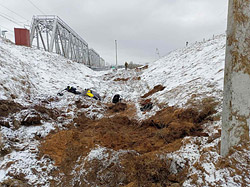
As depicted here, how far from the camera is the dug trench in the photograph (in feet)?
7.80

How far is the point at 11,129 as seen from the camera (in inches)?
142

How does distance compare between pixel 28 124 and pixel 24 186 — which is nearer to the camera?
pixel 24 186

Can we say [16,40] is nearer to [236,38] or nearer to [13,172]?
[13,172]

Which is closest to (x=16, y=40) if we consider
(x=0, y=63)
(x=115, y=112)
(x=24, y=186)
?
(x=0, y=63)

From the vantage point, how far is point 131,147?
132 inches

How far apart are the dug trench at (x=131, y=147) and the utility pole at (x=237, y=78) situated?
1.00 metres

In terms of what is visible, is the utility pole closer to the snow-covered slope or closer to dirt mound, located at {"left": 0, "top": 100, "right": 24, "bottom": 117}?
the snow-covered slope

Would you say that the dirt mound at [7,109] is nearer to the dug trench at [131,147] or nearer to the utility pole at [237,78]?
the dug trench at [131,147]

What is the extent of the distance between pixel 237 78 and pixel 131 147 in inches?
97.5

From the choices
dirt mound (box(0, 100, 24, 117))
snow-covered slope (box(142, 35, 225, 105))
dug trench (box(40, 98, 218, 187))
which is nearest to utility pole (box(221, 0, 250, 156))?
dug trench (box(40, 98, 218, 187))

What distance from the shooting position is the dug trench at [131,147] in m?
2.38

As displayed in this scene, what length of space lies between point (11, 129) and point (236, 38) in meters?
5.00

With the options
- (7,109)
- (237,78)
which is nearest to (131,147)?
(237,78)

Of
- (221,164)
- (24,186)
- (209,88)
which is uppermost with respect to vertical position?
(209,88)
